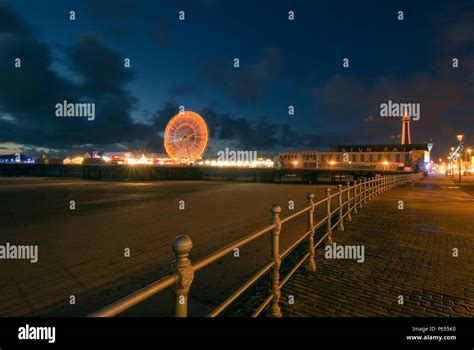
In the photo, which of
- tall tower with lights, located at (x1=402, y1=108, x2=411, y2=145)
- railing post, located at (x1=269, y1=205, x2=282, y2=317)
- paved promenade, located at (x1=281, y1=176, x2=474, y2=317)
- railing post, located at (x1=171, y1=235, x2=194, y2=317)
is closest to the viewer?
railing post, located at (x1=171, y1=235, x2=194, y2=317)

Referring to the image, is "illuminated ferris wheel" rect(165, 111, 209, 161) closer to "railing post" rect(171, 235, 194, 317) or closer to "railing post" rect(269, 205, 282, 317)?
"railing post" rect(269, 205, 282, 317)

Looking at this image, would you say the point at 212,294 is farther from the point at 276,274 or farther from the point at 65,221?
the point at 65,221

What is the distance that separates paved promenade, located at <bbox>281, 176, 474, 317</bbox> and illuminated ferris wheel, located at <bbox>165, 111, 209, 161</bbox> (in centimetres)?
4502

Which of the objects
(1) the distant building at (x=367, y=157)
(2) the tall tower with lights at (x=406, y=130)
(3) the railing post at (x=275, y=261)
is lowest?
(3) the railing post at (x=275, y=261)

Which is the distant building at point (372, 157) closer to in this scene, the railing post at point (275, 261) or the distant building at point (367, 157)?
the distant building at point (367, 157)

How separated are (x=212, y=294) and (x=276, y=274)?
67.1 inches

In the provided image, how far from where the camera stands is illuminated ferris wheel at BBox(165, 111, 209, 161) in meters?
53.7

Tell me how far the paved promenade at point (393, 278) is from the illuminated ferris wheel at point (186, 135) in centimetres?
4502

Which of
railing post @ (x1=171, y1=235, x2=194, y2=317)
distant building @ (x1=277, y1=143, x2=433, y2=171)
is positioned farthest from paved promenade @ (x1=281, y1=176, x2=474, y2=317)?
distant building @ (x1=277, y1=143, x2=433, y2=171)

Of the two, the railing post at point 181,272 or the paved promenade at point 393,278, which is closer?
the railing post at point 181,272

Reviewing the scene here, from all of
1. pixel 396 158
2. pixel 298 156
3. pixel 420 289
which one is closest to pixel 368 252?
pixel 420 289

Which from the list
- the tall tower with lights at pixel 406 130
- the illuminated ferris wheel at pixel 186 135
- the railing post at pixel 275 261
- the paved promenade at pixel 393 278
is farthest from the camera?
the tall tower with lights at pixel 406 130

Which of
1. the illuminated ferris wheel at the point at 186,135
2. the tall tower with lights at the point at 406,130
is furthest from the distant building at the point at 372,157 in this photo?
the illuminated ferris wheel at the point at 186,135

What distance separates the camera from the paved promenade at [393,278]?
15.0 feet
